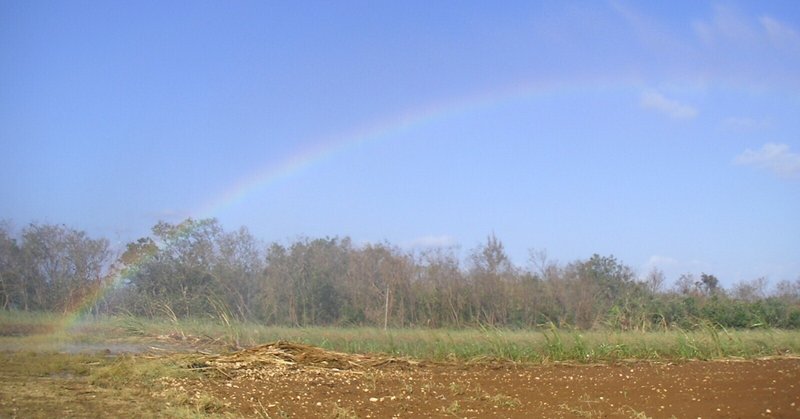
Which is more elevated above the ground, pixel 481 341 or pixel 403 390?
pixel 481 341

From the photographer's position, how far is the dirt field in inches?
349

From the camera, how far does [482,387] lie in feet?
36.3

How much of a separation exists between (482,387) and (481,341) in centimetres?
507

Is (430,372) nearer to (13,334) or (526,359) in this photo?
(526,359)

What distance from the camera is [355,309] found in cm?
2420

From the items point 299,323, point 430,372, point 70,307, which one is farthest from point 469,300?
point 70,307

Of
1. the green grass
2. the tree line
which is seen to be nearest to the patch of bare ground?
the green grass

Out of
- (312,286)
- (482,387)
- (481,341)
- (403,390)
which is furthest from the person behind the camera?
(312,286)

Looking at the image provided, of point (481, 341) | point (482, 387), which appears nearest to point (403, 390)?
point (482, 387)

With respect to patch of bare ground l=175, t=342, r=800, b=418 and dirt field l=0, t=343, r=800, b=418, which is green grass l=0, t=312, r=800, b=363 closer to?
patch of bare ground l=175, t=342, r=800, b=418

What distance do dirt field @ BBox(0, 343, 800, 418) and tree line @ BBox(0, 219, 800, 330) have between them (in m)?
9.58

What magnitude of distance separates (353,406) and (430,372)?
389cm

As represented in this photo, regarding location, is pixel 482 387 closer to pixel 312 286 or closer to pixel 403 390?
pixel 403 390

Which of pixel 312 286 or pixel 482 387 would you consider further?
pixel 312 286
